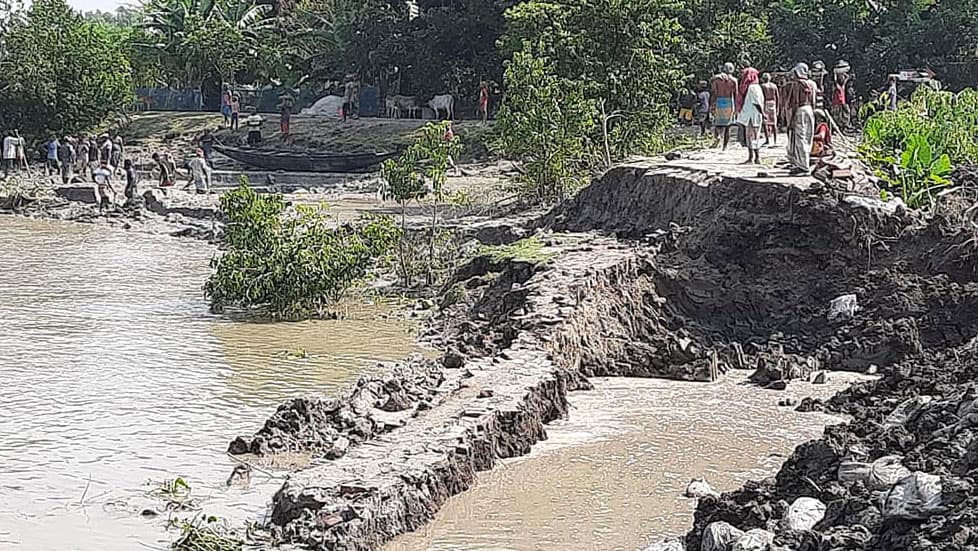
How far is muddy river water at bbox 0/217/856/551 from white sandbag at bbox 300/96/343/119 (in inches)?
965

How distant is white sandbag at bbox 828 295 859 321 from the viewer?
547 inches

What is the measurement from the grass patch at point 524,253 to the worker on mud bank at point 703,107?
13.0 metres

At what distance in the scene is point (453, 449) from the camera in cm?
909

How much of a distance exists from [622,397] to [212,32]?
1369 inches

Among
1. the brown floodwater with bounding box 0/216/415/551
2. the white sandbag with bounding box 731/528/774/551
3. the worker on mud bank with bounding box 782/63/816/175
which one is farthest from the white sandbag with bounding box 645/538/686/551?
the worker on mud bank with bounding box 782/63/816/175

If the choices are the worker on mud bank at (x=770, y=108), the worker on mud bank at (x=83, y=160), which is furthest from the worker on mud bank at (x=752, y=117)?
the worker on mud bank at (x=83, y=160)

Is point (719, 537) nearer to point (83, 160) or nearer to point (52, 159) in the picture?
point (83, 160)

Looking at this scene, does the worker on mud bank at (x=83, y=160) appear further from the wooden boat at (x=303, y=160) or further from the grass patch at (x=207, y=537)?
the grass patch at (x=207, y=537)

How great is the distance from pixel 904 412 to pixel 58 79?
34.9m

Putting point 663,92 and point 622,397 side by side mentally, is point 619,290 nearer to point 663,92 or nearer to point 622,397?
point 622,397

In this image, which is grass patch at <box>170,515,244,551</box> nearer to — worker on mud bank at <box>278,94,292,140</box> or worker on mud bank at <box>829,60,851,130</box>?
worker on mud bank at <box>829,60,851,130</box>

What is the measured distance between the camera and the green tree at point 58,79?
38656 millimetres

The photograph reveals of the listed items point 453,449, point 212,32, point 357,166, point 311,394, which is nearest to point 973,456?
point 453,449

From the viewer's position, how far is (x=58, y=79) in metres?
39.2
